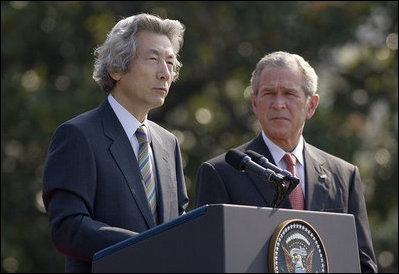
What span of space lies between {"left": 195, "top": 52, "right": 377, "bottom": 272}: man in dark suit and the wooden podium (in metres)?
1.44

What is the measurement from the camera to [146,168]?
438 centimetres

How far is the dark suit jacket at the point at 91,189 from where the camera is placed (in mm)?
3961

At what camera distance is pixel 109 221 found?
13.7ft

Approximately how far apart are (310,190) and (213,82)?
264 inches

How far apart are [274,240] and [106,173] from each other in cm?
101

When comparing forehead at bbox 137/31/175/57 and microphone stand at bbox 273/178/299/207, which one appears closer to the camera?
microphone stand at bbox 273/178/299/207

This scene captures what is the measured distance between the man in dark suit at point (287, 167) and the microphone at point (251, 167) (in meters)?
1.11

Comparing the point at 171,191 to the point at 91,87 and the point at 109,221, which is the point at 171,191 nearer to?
the point at 109,221

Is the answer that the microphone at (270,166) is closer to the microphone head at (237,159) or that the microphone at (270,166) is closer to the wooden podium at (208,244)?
the microphone head at (237,159)

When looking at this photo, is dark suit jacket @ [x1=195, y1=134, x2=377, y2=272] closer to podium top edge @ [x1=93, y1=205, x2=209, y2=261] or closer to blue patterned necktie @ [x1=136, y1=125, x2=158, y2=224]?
blue patterned necktie @ [x1=136, y1=125, x2=158, y2=224]

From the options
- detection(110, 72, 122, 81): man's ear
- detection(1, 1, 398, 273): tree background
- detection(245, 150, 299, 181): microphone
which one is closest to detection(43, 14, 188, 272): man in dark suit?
detection(110, 72, 122, 81): man's ear

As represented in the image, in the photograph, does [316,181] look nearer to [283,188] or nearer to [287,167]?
[287,167]

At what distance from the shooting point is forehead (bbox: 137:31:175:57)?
4.52 metres

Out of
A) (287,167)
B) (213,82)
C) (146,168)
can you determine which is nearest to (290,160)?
(287,167)
